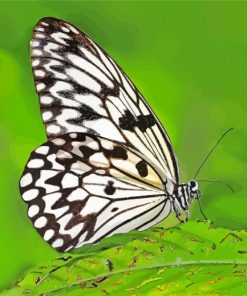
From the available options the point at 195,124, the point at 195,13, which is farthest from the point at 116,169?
the point at 195,13

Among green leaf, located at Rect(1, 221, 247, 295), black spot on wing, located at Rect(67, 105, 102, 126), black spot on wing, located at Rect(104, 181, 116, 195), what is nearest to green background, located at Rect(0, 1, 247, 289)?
black spot on wing, located at Rect(67, 105, 102, 126)

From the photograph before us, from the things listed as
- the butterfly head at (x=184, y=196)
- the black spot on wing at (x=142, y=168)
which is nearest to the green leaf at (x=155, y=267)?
the butterfly head at (x=184, y=196)

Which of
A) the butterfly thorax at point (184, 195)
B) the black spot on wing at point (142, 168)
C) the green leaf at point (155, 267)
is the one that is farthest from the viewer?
the black spot on wing at point (142, 168)

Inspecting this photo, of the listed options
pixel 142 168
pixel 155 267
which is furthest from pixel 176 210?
pixel 155 267

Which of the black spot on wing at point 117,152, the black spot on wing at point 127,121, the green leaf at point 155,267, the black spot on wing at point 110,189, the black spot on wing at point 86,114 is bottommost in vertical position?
the green leaf at point 155,267

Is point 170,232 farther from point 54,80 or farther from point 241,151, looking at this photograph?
point 54,80

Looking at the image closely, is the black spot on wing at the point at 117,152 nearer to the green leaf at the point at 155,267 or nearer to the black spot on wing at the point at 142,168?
the black spot on wing at the point at 142,168
